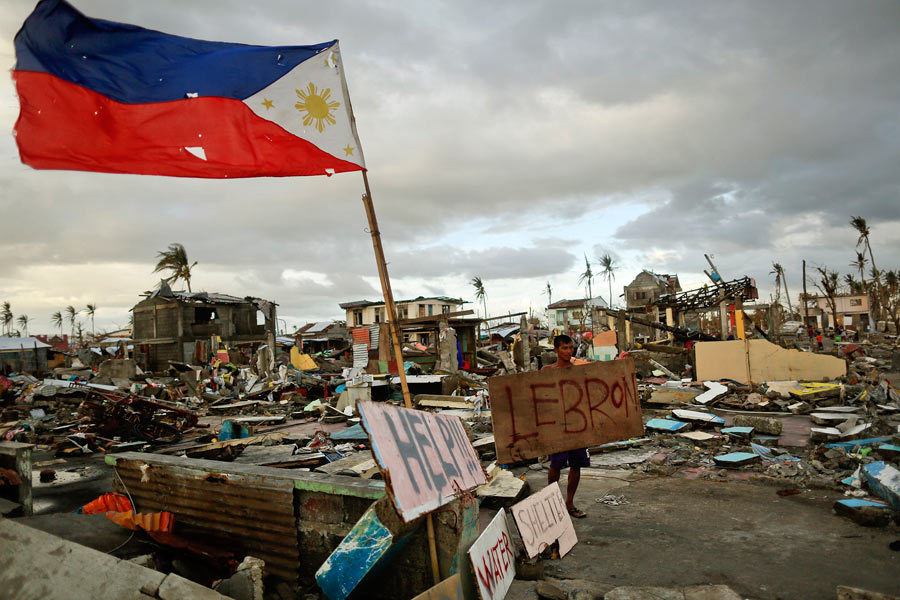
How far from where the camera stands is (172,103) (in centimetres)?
433

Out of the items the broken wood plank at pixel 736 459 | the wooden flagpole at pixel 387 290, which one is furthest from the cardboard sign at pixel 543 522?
the broken wood plank at pixel 736 459

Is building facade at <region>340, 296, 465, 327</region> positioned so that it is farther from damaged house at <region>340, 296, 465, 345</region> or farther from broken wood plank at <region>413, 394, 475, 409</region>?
broken wood plank at <region>413, 394, 475, 409</region>

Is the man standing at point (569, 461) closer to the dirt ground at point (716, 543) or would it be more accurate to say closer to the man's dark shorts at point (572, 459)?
the man's dark shorts at point (572, 459)

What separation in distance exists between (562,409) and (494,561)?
151 cm

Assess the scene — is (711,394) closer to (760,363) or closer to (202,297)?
(760,363)

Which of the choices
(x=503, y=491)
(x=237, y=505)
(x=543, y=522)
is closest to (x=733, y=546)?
(x=543, y=522)

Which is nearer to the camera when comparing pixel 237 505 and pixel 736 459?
pixel 237 505

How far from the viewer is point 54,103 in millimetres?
3787

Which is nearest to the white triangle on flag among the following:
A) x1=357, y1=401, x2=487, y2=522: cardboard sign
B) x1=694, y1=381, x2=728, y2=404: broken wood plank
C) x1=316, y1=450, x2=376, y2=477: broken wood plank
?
x1=357, y1=401, x2=487, y2=522: cardboard sign

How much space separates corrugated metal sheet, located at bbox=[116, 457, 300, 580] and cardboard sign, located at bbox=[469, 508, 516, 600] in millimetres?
1388

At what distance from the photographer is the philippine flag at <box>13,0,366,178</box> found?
373cm

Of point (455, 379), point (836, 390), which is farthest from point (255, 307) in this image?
point (836, 390)

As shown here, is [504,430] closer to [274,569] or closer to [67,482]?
[274,569]

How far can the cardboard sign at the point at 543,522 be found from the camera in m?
3.76
